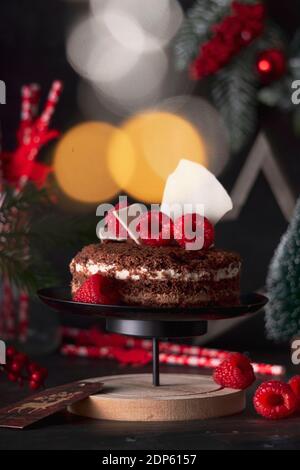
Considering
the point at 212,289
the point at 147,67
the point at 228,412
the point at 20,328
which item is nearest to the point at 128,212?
the point at 212,289

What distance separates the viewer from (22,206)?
227cm

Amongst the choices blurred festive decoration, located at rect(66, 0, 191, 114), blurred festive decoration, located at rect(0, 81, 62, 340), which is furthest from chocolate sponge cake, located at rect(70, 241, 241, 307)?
blurred festive decoration, located at rect(66, 0, 191, 114)

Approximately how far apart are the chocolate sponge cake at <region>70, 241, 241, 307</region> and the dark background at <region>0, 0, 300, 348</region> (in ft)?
2.88

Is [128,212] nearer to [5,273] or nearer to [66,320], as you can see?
[5,273]

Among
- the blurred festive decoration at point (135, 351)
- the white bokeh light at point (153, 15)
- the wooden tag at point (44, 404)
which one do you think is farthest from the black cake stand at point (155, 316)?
the white bokeh light at point (153, 15)

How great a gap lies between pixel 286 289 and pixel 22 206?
69cm

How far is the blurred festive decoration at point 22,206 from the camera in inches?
87.4

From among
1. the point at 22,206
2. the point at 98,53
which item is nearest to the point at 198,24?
the point at 98,53

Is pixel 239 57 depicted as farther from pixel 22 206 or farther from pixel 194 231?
pixel 194 231

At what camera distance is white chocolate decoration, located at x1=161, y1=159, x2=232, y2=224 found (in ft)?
6.17

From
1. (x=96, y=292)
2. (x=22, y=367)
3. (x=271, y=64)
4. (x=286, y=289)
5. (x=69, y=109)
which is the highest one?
(x=271, y=64)

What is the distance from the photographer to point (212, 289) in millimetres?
1785

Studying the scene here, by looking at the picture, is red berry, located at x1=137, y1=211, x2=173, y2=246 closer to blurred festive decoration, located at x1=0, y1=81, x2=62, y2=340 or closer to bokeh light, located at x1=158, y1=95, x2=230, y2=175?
blurred festive decoration, located at x1=0, y1=81, x2=62, y2=340

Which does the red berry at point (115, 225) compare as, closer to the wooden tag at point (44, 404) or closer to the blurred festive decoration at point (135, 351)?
the wooden tag at point (44, 404)
